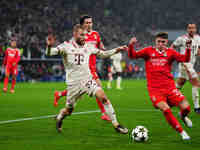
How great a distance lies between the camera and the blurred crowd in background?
106 ft

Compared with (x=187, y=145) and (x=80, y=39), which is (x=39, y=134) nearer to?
(x=80, y=39)

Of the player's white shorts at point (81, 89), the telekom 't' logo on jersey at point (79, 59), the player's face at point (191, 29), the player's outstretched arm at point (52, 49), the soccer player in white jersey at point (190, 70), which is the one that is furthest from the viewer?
the soccer player in white jersey at point (190, 70)

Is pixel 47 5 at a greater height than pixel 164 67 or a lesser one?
greater

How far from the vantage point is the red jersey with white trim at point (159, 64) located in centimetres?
658

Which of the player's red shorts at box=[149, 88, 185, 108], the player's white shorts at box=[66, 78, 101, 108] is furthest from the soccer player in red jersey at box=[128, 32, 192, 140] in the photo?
the player's white shorts at box=[66, 78, 101, 108]

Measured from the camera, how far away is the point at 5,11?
33500 millimetres

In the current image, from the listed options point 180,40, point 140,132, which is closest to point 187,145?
point 140,132

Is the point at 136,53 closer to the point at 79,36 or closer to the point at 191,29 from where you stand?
the point at 79,36

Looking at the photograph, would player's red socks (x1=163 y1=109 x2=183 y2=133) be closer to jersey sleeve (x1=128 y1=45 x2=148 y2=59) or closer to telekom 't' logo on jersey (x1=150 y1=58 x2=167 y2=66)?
telekom 't' logo on jersey (x1=150 y1=58 x2=167 y2=66)

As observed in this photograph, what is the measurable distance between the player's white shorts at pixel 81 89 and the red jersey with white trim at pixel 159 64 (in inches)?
30.8

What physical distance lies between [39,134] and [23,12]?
2883 cm

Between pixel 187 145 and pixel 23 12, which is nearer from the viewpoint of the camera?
pixel 187 145

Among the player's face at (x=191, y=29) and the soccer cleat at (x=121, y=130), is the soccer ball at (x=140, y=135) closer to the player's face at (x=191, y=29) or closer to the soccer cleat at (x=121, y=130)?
the soccer cleat at (x=121, y=130)

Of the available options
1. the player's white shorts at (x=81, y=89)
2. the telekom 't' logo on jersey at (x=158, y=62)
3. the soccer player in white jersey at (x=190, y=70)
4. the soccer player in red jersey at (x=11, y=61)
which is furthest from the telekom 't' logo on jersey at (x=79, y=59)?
the soccer player in red jersey at (x=11, y=61)
